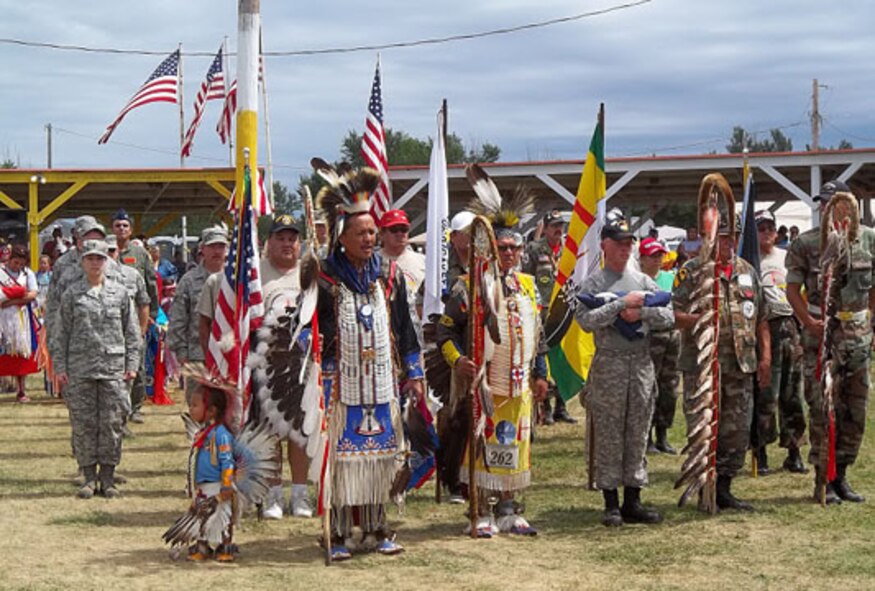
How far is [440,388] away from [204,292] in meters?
1.78

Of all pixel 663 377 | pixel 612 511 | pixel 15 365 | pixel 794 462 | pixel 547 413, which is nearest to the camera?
pixel 612 511

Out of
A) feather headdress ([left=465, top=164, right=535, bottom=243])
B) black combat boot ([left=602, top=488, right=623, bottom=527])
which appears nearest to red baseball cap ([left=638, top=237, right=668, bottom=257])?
feather headdress ([left=465, top=164, right=535, bottom=243])

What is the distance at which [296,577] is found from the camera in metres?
5.91

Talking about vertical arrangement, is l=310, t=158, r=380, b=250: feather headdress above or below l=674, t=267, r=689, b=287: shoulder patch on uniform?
above

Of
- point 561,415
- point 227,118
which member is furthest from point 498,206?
point 227,118

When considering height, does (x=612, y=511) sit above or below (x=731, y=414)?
below

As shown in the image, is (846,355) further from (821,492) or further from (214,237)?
(214,237)

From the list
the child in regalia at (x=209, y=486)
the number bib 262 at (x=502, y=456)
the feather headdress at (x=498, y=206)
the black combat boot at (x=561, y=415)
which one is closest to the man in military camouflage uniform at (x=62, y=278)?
the child in regalia at (x=209, y=486)

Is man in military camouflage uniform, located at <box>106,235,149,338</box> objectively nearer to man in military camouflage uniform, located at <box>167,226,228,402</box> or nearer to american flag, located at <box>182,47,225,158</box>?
man in military camouflage uniform, located at <box>167,226,228,402</box>

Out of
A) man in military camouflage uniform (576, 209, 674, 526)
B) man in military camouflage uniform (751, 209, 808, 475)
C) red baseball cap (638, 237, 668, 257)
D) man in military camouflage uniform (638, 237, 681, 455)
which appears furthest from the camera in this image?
man in military camouflage uniform (638, 237, 681, 455)

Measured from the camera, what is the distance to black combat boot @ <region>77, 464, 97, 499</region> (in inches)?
318

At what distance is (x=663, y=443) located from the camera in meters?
9.80

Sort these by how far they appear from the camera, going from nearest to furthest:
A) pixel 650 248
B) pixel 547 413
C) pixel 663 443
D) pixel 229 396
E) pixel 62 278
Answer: pixel 229 396
pixel 62 278
pixel 650 248
pixel 663 443
pixel 547 413

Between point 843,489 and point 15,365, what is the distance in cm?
981
